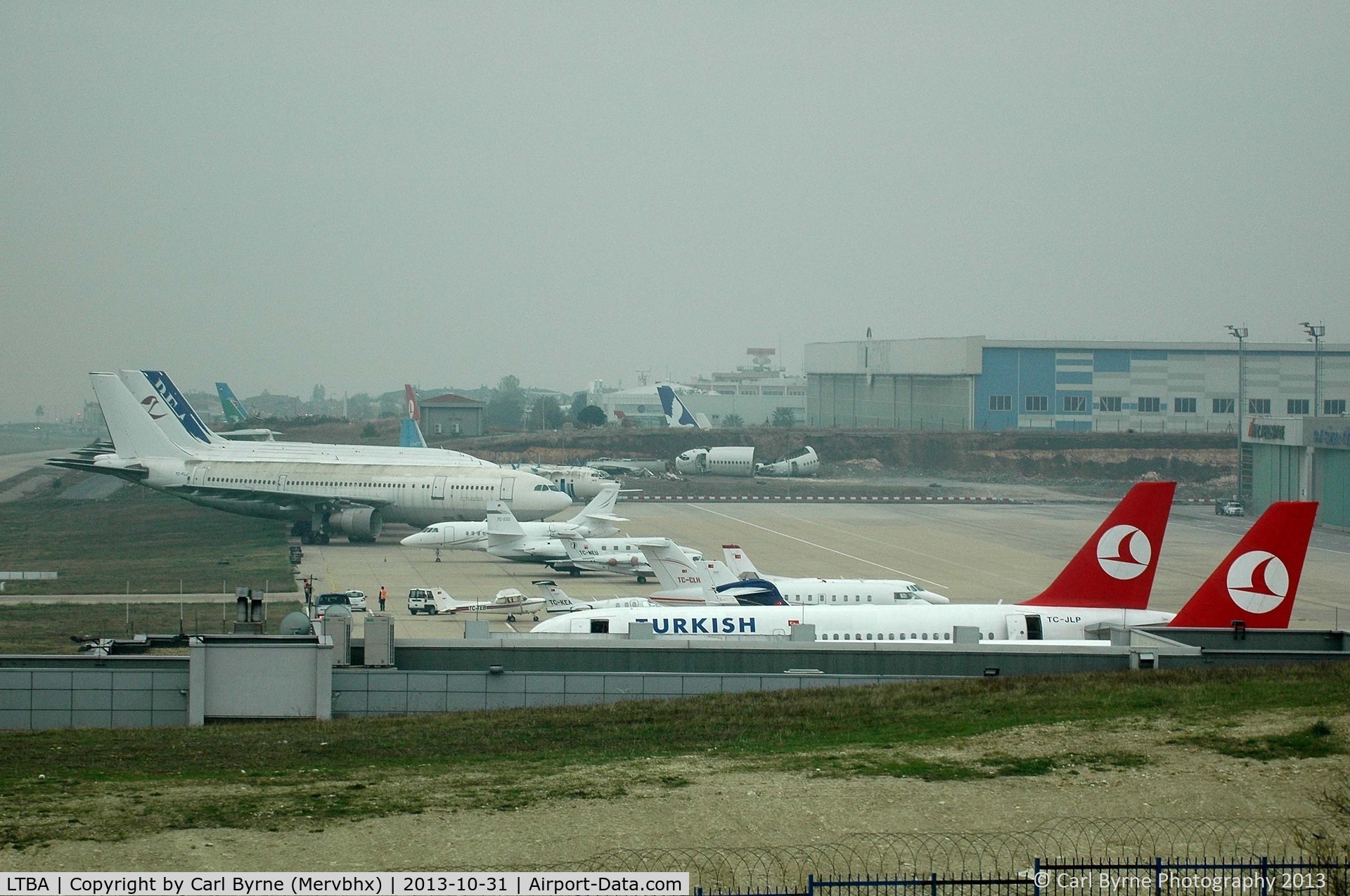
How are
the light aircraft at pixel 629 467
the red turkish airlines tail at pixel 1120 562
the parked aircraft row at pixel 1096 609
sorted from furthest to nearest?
the light aircraft at pixel 629 467 < the red turkish airlines tail at pixel 1120 562 < the parked aircraft row at pixel 1096 609

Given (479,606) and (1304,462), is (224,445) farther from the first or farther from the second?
(1304,462)

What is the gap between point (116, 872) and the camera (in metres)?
15.8

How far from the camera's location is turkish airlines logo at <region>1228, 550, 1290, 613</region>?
121ft

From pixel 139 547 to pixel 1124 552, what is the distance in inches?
2304

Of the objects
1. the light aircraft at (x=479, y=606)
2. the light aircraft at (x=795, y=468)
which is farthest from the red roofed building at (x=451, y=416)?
the light aircraft at (x=479, y=606)

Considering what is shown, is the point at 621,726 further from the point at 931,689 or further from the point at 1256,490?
the point at 1256,490

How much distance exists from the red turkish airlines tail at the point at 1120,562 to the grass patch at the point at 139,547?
34.5m

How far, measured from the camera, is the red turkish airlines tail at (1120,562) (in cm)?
3988

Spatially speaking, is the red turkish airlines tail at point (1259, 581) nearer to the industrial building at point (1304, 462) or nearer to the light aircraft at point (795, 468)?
the industrial building at point (1304, 462)

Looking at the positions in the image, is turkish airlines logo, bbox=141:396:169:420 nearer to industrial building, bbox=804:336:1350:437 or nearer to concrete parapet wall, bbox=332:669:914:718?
concrete parapet wall, bbox=332:669:914:718

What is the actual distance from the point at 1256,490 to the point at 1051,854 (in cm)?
9172

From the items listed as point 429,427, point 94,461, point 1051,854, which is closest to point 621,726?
point 1051,854

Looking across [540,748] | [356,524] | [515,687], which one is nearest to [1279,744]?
[540,748]

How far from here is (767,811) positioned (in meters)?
18.8
